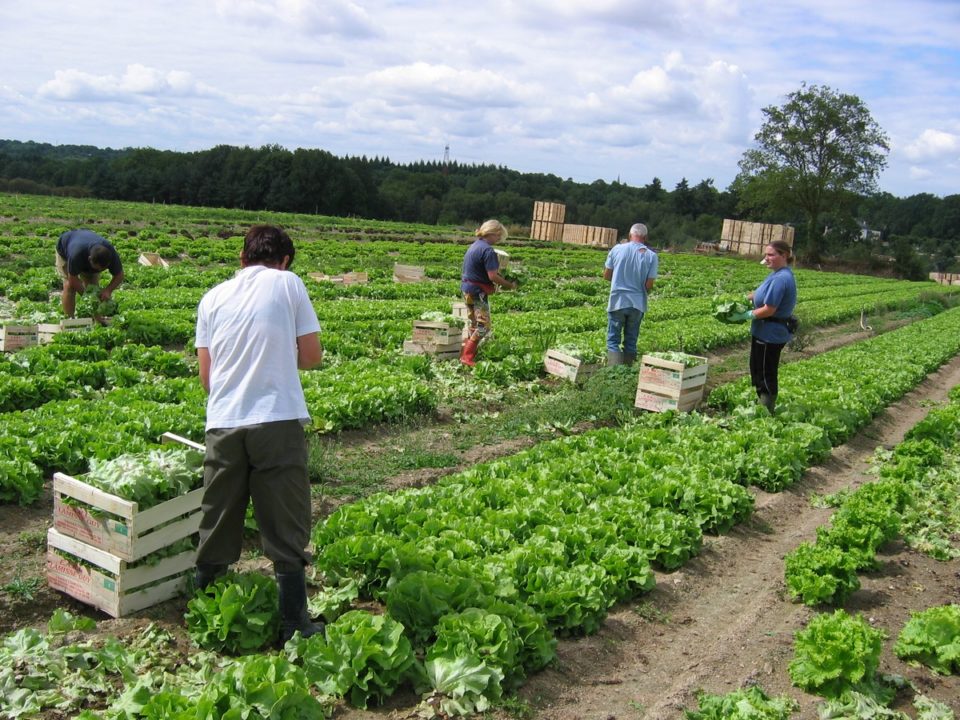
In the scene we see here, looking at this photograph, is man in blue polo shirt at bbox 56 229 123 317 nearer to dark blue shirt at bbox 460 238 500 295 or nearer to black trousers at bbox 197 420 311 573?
dark blue shirt at bbox 460 238 500 295

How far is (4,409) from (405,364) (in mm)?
5361

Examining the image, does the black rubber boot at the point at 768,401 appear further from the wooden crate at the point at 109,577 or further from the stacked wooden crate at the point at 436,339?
the wooden crate at the point at 109,577

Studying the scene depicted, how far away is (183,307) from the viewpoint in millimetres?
18109

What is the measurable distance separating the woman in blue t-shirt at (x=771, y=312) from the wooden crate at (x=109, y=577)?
7.33 meters

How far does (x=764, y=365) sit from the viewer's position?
429 inches

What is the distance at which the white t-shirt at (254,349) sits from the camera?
474 centimetres

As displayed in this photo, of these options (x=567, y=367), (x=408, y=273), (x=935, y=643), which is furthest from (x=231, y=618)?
(x=408, y=273)

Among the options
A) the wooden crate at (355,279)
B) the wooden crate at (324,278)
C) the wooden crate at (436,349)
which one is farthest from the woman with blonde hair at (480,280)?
the wooden crate at (355,279)

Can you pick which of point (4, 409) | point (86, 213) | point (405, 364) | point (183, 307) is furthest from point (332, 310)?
point (86, 213)

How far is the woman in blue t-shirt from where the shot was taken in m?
10.1

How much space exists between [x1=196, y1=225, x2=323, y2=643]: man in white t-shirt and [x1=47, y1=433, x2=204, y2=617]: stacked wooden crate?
56 cm

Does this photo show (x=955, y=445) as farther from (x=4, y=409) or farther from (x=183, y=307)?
(x=183, y=307)

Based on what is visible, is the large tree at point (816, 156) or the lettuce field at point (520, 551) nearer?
the lettuce field at point (520, 551)

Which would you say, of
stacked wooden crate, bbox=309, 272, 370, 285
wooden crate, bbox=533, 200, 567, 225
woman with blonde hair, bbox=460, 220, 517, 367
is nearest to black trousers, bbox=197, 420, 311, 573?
woman with blonde hair, bbox=460, 220, 517, 367
